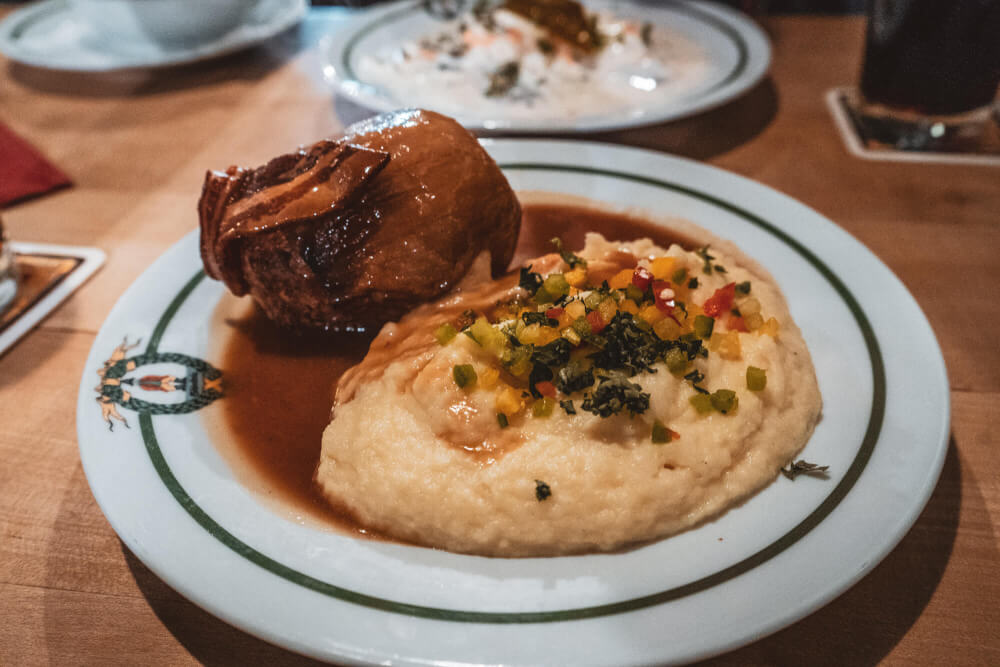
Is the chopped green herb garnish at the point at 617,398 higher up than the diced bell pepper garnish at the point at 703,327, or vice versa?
the chopped green herb garnish at the point at 617,398

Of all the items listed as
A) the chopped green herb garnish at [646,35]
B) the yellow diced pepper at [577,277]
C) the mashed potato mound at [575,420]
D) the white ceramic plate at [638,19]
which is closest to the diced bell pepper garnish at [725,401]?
the mashed potato mound at [575,420]

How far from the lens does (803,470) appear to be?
2059 millimetres

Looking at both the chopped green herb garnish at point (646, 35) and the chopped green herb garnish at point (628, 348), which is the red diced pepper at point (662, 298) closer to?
the chopped green herb garnish at point (628, 348)

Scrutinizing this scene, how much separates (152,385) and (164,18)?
3935 mm

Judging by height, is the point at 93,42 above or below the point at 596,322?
above

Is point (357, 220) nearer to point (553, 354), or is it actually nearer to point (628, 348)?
point (553, 354)

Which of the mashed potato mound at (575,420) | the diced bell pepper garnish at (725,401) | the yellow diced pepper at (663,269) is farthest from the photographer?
the yellow diced pepper at (663,269)

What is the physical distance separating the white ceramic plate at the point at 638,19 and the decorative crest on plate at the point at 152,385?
2063mm

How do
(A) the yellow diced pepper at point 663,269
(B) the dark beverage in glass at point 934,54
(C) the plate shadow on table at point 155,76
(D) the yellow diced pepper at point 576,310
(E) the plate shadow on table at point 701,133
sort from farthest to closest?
(C) the plate shadow on table at point 155,76 → (E) the plate shadow on table at point 701,133 → (B) the dark beverage in glass at point 934,54 → (A) the yellow diced pepper at point 663,269 → (D) the yellow diced pepper at point 576,310

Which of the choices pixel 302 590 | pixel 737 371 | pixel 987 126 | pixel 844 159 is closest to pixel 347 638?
pixel 302 590

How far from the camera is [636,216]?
134 inches

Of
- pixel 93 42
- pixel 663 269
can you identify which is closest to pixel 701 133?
pixel 663 269

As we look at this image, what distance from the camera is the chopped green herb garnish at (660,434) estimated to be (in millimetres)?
2074

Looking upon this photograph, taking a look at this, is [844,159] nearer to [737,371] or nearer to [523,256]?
[523,256]
